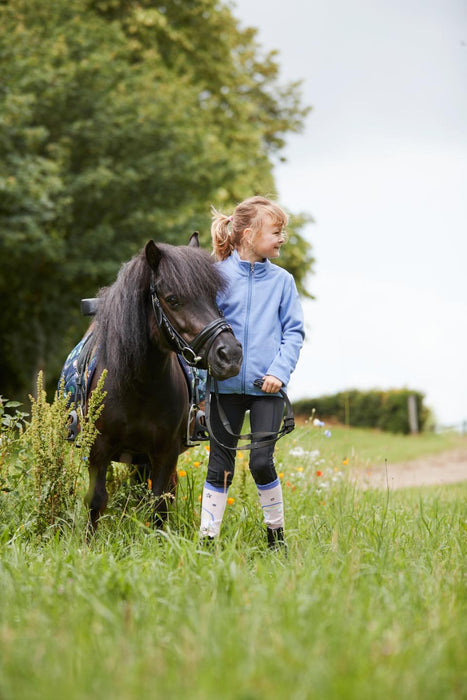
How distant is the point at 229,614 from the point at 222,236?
2.15m

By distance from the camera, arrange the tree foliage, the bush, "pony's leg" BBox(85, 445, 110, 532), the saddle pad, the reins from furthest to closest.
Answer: the bush < the tree foliage < the saddle pad < "pony's leg" BBox(85, 445, 110, 532) < the reins

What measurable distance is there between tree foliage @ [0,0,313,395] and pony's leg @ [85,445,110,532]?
1018 cm

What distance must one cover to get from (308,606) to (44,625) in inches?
34.6

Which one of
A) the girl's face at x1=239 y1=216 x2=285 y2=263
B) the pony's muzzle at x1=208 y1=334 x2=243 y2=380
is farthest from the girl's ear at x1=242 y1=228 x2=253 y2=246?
the pony's muzzle at x1=208 y1=334 x2=243 y2=380

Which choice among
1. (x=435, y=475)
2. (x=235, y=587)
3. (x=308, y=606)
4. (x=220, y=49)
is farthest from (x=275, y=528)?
(x=220, y=49)

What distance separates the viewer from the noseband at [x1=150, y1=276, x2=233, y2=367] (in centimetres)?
326

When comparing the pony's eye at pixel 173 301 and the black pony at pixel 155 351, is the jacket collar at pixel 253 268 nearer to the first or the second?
the black pony at pixel 155 351

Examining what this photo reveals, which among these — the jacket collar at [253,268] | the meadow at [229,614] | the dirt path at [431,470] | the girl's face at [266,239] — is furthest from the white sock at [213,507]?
the dirt path at [431,470]

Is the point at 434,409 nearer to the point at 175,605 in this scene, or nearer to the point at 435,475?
the point at 435,475

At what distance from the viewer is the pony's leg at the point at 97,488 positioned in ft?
12.7

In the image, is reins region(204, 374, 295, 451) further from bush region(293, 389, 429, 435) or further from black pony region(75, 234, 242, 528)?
bush region(293, 389, 429, 435)

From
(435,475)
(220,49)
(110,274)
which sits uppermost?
(220,49)

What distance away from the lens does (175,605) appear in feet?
7.84

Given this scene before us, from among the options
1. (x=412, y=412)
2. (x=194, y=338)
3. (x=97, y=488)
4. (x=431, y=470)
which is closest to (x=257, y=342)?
(x=194, y=338)
